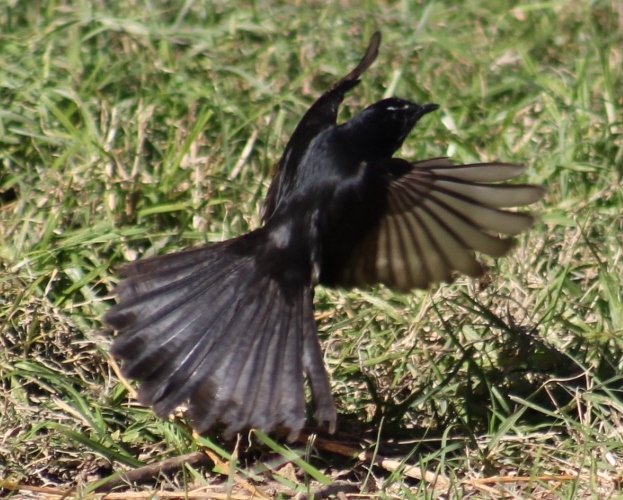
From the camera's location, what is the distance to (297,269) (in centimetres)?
411

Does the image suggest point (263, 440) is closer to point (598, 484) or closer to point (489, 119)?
point (598, 484)

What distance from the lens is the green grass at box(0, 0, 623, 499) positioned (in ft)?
12.7

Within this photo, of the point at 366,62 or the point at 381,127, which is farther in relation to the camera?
the point at 366,62

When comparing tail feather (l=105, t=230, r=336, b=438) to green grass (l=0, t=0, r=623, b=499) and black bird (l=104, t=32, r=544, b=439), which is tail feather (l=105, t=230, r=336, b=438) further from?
green grass (l=0, t=0, r=623, b=499)

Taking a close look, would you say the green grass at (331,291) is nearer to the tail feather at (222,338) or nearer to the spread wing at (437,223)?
the tail feather at (222,338)

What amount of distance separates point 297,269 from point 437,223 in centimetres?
51

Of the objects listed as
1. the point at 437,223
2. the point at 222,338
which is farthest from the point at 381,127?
the point at 222,338

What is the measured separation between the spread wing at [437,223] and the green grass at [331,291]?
0.35m

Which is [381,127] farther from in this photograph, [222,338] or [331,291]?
[222,338]

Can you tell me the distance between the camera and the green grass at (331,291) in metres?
3.88

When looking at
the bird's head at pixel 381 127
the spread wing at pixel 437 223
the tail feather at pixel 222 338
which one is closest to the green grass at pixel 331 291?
the tail feather at pixel 222 338

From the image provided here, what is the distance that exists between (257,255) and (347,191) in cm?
39

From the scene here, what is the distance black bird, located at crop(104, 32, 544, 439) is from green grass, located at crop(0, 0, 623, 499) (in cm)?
26

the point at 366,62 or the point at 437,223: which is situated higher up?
the point at 366,62
